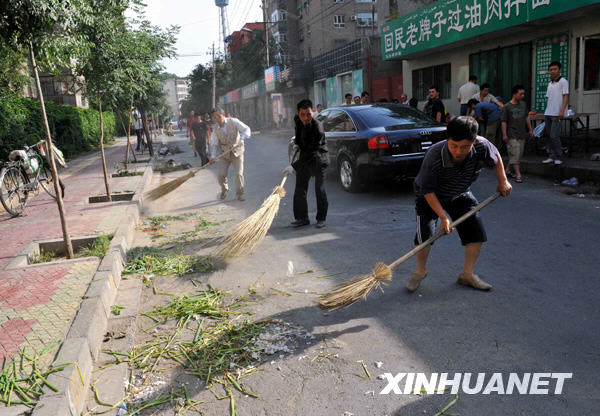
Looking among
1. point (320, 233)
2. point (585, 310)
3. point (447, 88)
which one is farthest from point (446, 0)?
point (585, 310)

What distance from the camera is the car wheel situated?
8.04 m

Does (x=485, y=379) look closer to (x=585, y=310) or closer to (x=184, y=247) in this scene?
(x=585, y=310)

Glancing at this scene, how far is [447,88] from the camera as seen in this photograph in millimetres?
16188

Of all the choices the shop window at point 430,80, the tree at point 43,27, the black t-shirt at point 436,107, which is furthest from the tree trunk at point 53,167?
the shop window at point 430,80

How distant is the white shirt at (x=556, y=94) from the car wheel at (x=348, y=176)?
13.2 feet

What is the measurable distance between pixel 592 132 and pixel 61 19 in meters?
11.4

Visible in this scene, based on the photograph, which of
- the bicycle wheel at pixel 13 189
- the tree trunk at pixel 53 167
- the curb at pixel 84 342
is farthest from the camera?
the bicycle wheel at pixel 13 189

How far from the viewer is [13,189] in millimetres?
7941

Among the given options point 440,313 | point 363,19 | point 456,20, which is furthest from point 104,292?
point 363,19

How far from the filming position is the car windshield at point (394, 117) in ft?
25.8

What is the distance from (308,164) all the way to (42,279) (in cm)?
348

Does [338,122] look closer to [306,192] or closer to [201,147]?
[306,192]

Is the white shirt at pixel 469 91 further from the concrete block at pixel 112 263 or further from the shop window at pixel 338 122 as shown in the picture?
the concrete block at pixel 112 263

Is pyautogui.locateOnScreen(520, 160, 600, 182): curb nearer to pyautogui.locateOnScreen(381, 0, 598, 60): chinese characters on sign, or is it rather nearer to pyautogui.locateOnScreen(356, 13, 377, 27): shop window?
pyautogui.locateOnScreen(381, 0, 598, 60): chinese characters on sign
